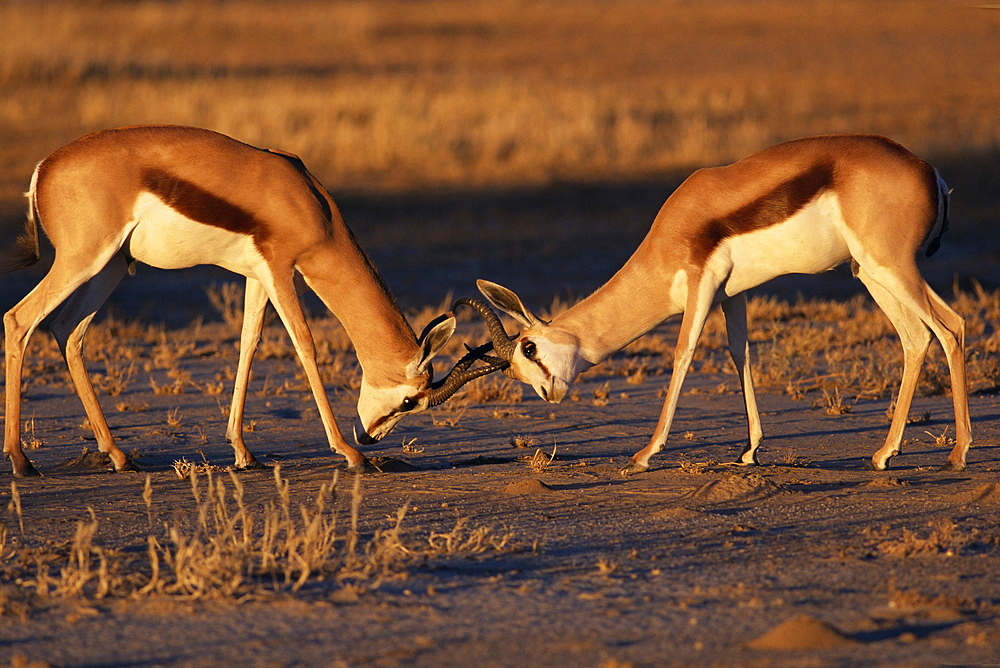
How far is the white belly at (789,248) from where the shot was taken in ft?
24.4

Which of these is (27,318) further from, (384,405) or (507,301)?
(507,301)

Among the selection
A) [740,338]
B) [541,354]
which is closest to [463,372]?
[541,354]

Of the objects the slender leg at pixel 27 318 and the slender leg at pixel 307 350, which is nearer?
the slender leg at pixel 27 318

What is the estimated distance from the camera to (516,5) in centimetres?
7419

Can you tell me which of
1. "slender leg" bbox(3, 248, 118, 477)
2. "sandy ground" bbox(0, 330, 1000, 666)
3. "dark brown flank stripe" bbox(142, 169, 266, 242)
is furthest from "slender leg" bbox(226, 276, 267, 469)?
"slender leg" bbox(3, 248, 118, 477)

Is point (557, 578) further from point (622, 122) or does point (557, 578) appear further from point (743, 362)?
point (622, 122)

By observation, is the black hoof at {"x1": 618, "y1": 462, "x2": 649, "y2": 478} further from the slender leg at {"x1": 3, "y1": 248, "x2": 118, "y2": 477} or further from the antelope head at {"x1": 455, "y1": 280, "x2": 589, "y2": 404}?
the slender leg at {"x1": 3, "y1": 248, "x2": 118, "y2": 477}

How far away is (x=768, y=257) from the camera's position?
7.59m

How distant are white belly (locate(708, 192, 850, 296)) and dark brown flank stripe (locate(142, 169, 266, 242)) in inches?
119

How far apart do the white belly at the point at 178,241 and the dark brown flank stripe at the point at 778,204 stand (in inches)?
115

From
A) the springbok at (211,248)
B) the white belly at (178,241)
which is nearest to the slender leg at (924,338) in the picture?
the springbok at (211,248)

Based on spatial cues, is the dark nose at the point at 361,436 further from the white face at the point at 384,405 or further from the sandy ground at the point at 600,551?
the sandy ground at the point at 600,551

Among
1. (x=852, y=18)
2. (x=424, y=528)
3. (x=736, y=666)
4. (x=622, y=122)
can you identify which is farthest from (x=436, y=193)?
(x=852, y=18)

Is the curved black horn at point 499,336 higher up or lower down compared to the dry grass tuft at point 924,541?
higher up
